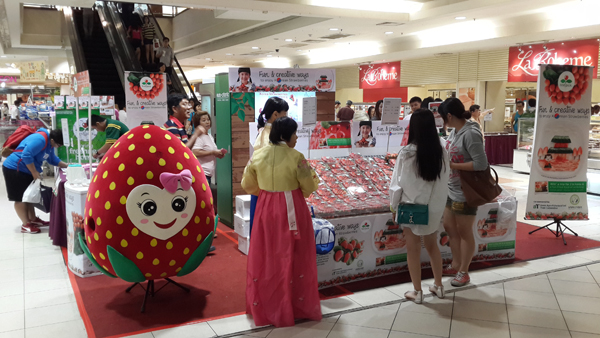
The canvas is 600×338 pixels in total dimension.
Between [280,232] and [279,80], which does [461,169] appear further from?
[279,80]

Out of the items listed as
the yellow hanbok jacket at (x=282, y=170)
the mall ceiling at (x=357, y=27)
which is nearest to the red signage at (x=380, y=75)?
the mall ceiling at (x=357, y=27)

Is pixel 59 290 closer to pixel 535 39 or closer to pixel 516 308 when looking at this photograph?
pixel 516 308

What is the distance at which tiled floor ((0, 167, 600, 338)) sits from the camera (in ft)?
11.0

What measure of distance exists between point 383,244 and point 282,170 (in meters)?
1.56

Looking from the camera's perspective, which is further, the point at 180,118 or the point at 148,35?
the point at 148,35

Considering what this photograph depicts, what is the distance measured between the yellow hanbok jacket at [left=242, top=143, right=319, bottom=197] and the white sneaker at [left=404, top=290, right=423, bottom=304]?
1.28 metres

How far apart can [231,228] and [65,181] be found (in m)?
2.06

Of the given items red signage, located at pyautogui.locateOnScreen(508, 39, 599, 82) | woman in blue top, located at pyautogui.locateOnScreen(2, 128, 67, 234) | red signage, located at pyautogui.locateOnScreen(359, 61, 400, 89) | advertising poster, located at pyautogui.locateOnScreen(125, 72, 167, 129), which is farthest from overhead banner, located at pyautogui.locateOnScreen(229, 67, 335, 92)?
red signage, located at pyautogui.locateOnScreen(359, 61, 400, 89)

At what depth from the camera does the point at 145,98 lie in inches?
234

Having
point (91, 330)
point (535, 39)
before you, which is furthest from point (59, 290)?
point (535, 39)

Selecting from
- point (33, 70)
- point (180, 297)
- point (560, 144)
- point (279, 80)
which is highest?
point (33, 70)

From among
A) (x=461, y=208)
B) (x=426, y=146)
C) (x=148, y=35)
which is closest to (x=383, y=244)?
(x=461, y=208)

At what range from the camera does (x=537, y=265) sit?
4.76 m

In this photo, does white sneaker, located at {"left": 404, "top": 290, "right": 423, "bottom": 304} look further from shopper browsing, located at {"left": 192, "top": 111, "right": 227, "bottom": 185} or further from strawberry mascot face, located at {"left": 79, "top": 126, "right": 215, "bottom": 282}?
shopper browsing, located at {"left": 192, "top": 111, "right": 227, "bottom": 185}
